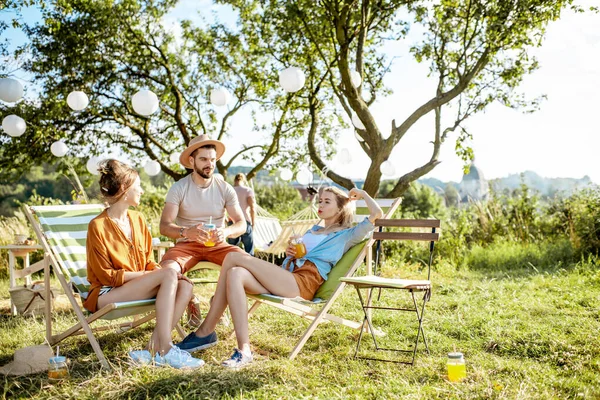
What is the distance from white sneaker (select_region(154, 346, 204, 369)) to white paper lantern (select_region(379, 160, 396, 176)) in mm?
4803

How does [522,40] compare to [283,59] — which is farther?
[283,59]

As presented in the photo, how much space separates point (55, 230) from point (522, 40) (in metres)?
6.35

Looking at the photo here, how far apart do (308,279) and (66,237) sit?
5.13ft

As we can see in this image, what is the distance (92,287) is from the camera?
3.27 metres

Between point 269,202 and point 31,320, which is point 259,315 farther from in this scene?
point 269,202

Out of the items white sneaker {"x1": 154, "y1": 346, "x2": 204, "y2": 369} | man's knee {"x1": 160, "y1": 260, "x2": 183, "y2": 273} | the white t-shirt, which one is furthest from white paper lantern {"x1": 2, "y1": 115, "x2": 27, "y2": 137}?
white sneaker {"x1": 154, "y1": 346, "x2": 204, "y2": 369}

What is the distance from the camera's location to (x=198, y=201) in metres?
3.98

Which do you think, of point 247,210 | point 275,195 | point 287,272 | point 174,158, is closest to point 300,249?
point 287,272

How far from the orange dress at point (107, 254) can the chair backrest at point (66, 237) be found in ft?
0.76

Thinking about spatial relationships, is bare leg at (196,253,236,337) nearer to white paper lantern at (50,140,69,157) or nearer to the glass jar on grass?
the glass jar on grass

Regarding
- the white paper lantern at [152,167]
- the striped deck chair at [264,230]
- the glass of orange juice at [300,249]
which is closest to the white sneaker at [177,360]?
the glass of orange juice at [300,249]

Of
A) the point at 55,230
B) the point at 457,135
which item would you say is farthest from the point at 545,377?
the point at 457,135

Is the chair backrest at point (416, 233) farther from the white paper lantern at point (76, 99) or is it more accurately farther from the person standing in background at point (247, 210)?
the white paper lantern at point (76, 99)

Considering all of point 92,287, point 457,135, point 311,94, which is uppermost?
point 311,94
